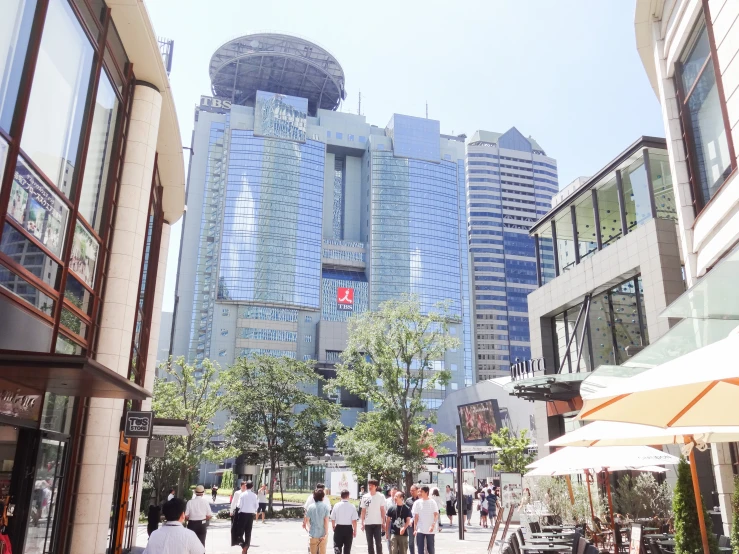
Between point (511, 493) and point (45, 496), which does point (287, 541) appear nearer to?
point (511, 493)

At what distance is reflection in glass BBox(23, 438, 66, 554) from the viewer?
9.22 m

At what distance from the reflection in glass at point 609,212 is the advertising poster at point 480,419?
112 feet

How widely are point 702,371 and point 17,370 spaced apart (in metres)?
6.62

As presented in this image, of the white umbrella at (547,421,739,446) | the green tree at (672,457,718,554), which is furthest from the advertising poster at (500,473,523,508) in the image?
the green tree at (672,457,718,554)

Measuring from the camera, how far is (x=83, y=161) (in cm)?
1059

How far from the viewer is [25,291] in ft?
27.8

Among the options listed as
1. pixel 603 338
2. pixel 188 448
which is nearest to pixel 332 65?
pixel 188 448

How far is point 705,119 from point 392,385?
2187cm

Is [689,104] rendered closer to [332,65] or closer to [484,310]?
[332,65]

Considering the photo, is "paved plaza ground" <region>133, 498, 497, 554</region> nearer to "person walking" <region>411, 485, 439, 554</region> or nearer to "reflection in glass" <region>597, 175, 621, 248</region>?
"person walking" <region>411, 485, 439, 554</region>

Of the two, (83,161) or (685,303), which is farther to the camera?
(83,161)

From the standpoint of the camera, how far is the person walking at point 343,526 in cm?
1207

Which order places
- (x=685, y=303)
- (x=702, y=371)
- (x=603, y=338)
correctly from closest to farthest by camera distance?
(x=702, y=371)
(x=685, y=303)
(x=603, y=338)

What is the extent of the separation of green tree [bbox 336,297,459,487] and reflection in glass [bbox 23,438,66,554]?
2176 centimetres
